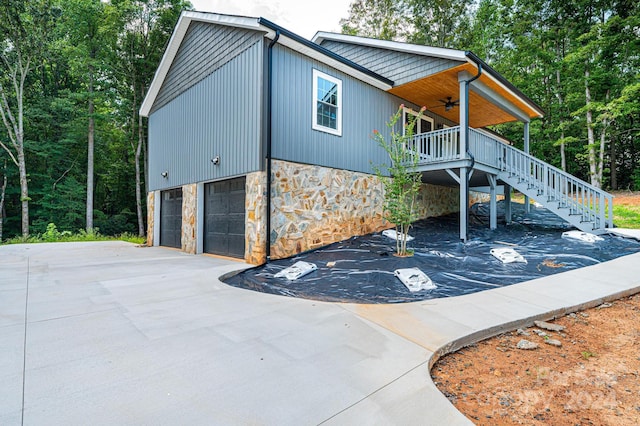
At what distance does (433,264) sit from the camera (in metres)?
5.39

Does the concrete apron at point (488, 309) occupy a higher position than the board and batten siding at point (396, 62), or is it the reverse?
the board and batten siding at point (396, 62)

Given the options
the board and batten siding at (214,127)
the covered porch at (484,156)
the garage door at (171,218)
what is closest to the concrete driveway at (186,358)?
the board and batten siding at (214,127)

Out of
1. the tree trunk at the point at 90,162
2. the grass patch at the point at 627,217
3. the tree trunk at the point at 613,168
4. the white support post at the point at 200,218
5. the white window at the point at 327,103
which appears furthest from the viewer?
the tree trunk at the point at 613,168

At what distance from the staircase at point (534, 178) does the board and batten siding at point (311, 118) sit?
1486 mm

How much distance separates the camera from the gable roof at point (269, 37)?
6.41 metres

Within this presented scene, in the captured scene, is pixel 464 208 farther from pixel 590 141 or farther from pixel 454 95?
pixel 590 141

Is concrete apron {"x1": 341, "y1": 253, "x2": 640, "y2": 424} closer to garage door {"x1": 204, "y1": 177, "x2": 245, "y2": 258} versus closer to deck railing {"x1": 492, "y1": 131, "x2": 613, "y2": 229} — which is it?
deck railing {"x1": 492, "y1": 131, "x2": 613, "y2": 229}

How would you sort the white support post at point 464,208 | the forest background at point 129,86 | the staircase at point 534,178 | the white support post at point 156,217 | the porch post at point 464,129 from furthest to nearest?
the forest background at point 129,86, the white support post at point 156,217, the porch post at point 464,129, the white support post at point 464,208, the staircase at point 534,178

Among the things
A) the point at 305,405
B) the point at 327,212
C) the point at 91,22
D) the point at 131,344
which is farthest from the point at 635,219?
the point at 91,22

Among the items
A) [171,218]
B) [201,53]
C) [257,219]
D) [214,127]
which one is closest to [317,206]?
[257,219]

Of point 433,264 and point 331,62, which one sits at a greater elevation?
point 331,62

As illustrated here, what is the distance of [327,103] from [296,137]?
1406 millimetres

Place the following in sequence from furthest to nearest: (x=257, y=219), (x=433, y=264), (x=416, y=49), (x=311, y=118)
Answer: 1. (x=416, y=49)
2. (x=311, y=118)
3. (x=257, y=219)
4. (x=433, y=264)

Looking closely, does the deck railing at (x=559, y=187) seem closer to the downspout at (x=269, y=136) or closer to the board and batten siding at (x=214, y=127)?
the downspout at (x=269, y=136)
